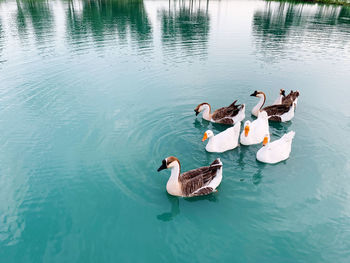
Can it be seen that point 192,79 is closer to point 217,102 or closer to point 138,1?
point 217,102

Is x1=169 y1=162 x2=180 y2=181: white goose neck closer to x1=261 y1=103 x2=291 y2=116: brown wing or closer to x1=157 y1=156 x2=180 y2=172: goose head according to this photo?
x1=157 y1=156 x2=180 y2=172: goose head

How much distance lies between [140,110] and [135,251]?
28.8 ft

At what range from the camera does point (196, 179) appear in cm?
827

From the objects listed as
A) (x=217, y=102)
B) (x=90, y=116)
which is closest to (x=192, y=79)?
(x=217, y=102)

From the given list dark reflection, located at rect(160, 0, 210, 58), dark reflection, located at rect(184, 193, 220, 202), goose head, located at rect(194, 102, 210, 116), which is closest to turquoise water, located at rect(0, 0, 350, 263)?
dark reflection, located at rect(184, 193, 220, 202)

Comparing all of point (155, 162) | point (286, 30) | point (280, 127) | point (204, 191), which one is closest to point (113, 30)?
point (286, 30)

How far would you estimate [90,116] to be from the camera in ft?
44.0

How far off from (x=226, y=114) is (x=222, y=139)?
289 centimetres

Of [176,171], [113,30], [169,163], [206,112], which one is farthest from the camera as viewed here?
[113,30]

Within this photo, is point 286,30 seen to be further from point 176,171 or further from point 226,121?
point 176,171

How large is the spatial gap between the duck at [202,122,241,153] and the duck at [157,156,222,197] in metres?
1.90

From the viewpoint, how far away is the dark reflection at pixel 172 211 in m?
7.71

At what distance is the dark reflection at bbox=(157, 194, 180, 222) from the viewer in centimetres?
771

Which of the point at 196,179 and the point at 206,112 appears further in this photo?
the point at 206,112
